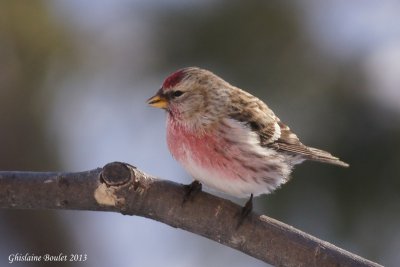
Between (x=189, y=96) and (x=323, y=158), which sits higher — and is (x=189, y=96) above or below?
above

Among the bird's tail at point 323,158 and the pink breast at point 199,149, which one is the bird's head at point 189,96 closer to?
the pink breast at point 199,149

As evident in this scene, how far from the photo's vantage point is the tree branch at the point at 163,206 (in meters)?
3.24

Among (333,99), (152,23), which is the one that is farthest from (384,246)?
(152,23)

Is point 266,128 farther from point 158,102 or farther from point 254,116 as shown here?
point 158,102

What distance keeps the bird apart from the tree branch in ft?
0.87

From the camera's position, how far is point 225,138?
161 inches

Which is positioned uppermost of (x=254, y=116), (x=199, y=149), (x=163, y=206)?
(x=254, y=116)

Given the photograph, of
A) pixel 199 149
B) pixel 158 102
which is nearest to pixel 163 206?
pixel 199 149

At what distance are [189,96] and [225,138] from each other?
1.26ft

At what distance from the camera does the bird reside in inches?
157

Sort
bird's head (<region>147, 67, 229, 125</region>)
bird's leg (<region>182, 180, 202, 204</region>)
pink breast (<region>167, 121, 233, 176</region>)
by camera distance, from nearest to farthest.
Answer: bird's leg (<region>182, 180, 202, 204</region>), pink breast (<region>167, 121, 233, 176</region>), bird's head (<region>147, 67, 229, 125</region>)

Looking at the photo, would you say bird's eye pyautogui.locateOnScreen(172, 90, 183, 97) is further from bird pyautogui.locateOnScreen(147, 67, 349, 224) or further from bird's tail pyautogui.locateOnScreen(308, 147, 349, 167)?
bird's tail pyautogui.locateOnScreen(308, 147, 349, 167)

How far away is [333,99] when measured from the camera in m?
5.36

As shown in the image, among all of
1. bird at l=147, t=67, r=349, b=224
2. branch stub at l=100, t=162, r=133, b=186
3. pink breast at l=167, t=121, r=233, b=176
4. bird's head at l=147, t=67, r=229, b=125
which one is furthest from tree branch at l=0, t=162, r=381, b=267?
bird's head at l=147, t=67, r=229, b=125
